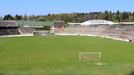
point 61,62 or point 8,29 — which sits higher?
point 61,62

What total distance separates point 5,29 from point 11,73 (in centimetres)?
9871

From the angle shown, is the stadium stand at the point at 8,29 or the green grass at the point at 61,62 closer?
the green grass at the point at 61,62

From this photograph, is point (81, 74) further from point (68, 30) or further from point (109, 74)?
point (68, 30)

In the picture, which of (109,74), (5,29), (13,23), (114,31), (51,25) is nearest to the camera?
(109,74)

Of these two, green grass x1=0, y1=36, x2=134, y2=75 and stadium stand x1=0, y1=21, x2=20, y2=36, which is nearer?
green grass x1=0, y1=36, x2=134, y2=75

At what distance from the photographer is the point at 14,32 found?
115 meters

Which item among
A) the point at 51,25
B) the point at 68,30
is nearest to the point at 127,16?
the point at 51,25

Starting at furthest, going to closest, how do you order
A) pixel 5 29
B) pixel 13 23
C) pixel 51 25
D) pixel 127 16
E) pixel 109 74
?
1. pixel 127 16
2. pixel 51 25
3. pixel 13 23
4. pixel 5 29
5. pixel 109 74

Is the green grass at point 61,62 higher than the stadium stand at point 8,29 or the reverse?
higher

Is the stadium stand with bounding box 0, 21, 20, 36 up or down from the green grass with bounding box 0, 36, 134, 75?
down

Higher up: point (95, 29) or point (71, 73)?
point (71, 73)

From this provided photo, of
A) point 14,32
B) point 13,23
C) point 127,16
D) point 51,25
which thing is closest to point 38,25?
point 51,25

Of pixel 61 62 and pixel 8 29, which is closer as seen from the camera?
pixel 61 62

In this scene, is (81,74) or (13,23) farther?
(13,23)
